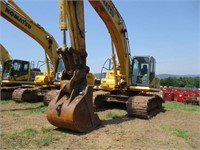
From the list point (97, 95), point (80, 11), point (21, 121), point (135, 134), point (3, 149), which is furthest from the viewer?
point (97, 95)

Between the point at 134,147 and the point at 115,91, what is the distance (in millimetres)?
5642

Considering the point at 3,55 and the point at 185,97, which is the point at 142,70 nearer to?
the point at 185,97

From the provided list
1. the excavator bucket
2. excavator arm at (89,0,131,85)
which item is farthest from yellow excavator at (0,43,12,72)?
the excavator bucket

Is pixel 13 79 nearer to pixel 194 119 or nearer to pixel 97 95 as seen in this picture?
pixel 97 95

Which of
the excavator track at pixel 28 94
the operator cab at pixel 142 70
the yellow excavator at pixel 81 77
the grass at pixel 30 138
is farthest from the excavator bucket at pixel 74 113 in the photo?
the excavator track at pixel 28 94

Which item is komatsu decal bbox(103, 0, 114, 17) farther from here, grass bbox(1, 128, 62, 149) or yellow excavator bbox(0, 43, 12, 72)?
yellow excavator bbox(0, 43, 12, 72)

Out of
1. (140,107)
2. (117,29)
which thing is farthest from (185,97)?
(117,29)

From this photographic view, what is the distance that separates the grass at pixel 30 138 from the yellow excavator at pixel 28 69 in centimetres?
640

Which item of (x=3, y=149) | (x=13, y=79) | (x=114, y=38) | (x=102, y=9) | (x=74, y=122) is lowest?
(x=3, y=149)

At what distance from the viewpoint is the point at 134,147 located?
590 cm

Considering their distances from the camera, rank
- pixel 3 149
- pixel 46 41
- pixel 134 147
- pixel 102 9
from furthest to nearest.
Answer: pixel 46 41, pixel 102 9, pixel 134 147, pixel 3 149

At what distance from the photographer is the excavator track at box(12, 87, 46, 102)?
13.8 metres

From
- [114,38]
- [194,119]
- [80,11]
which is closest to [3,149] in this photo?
[80,11]

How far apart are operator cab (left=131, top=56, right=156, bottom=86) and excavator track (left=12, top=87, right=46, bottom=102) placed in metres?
5.53
